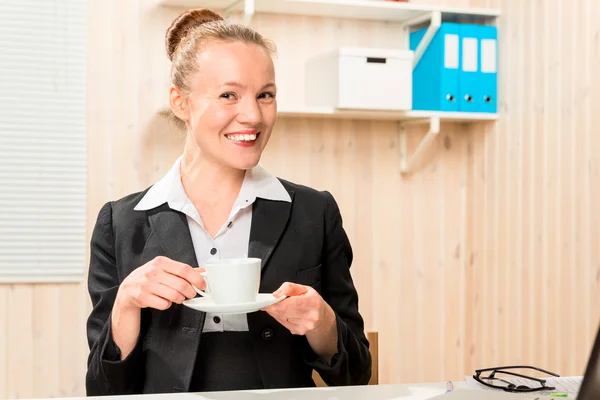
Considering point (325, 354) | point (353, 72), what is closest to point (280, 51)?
point (353, 72)

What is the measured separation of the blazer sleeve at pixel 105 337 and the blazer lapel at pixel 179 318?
0.22 ft

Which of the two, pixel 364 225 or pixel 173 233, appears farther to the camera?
pixel 364 225

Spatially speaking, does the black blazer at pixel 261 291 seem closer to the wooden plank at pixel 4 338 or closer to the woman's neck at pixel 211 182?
the woman's neck at pixel 211 182

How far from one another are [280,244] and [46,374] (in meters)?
1.71

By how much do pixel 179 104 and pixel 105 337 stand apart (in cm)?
54

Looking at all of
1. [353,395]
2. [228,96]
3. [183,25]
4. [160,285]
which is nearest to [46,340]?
[183,25]

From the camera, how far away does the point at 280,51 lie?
3.26m

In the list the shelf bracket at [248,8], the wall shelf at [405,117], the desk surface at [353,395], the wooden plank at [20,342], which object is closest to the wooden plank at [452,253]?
the wall shelf at [405,117]

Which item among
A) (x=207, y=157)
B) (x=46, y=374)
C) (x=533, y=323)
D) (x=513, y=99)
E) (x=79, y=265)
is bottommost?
(x=46, y=374)

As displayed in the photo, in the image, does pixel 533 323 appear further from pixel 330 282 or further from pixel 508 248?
pixel 330 282

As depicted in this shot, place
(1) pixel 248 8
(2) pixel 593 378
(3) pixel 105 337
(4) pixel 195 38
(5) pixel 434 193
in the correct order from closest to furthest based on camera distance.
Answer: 1. (2) pixel 593 378
2. (3) pixel 105 337
3. (4) pixel 195 38
4. (1) pixel 248 8
5. (5) pixel 434 193

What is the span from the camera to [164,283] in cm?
133

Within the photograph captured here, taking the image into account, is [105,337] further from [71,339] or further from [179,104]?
[71,339]

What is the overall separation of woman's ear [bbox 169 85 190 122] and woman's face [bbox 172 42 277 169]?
0.27 feet
